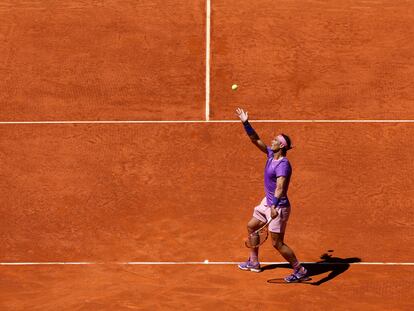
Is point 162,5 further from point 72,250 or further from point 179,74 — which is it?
point 72,250

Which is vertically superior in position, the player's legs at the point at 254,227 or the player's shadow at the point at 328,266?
the player's legs at the point at 254,227

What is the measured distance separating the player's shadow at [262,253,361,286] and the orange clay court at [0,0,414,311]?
0.09ft

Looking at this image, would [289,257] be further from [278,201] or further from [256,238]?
[278,201]

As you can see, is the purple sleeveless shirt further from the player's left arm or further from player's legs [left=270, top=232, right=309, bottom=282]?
player's legs [left=270, top=232, right=309, bottom=282]


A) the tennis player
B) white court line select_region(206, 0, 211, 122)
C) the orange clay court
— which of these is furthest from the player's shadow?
white court line select_region(206, 0, 211, 122)

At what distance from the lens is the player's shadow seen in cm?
1245

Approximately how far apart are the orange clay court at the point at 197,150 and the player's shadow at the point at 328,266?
1.1 inches

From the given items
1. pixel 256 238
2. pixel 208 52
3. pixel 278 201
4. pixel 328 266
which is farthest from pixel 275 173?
pixel 208 52

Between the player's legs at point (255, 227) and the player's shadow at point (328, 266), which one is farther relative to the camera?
the player's shadow at point (328, 266)

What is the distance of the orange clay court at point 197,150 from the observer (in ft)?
40.4

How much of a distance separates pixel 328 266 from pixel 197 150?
12.1 feet

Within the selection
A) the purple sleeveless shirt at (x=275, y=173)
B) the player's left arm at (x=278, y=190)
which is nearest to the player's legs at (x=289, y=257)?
the player's left arm at (x=278, y=190)

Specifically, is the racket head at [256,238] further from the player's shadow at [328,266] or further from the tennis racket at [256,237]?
the player's shadow at [328,266]

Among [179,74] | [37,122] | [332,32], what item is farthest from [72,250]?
[332,32]
